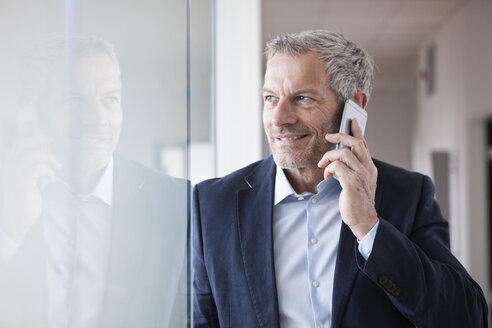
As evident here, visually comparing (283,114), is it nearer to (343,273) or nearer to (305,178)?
(305,178)

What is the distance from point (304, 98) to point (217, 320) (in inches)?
21.9

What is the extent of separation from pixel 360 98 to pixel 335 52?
17cm

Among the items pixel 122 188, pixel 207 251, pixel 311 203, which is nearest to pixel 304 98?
pixel 311 203

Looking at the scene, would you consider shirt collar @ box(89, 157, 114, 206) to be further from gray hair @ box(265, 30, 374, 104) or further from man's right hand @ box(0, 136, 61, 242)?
gray hair @ box(265, 30, 374, 104)

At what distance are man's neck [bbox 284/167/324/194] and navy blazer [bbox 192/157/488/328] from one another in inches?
2.0

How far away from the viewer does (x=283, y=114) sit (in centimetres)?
119

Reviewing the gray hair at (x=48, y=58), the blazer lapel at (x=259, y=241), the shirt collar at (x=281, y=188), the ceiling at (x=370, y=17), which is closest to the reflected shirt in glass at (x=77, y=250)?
the gray hair at (x=48, y=58)

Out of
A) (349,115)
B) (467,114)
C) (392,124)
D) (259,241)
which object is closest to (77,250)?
(259,241)

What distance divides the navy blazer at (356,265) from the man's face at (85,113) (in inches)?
22.5

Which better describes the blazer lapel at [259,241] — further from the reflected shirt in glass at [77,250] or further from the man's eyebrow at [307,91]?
the reflected shirt in glass at [77,250]

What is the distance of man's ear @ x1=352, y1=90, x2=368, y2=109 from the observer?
4.48 ft

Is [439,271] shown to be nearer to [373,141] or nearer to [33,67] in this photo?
[33,67]

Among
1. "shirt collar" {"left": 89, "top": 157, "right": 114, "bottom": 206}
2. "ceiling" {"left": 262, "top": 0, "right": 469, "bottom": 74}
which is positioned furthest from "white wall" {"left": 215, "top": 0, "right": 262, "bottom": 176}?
"ceiling" {"left": 262, "top": 0, "right": 469, "bottom": 74}

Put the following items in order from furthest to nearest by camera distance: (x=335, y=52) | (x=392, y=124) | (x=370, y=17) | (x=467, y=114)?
(x=392, y=124)
(x=370, y=17)
(x=467, y=114)
(x=335, y=52)
